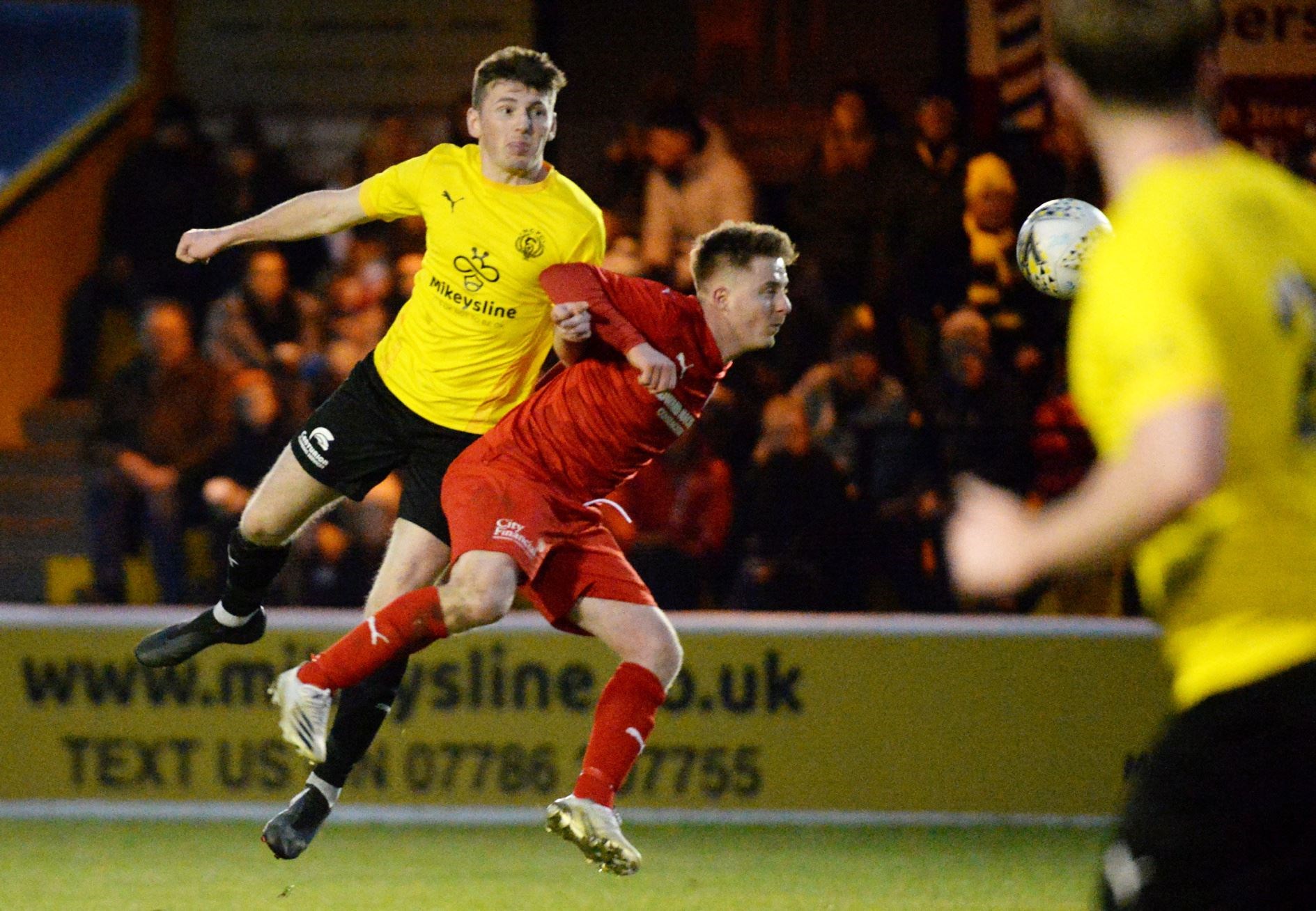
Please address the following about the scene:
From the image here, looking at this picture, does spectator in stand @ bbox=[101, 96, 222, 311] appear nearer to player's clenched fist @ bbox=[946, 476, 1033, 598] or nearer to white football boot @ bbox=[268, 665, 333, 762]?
white football boot @ bbox=[268, 665, 333, 762]

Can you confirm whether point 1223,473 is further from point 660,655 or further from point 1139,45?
point 660,655

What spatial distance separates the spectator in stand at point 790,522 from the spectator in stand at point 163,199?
138 inches

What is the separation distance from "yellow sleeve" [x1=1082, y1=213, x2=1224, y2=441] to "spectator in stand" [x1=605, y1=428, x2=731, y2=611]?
625 cm

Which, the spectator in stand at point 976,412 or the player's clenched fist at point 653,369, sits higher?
the player's clenched fist at point 653,369

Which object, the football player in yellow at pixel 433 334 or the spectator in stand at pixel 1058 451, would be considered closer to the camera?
the football player in yellow at pixel 433 334

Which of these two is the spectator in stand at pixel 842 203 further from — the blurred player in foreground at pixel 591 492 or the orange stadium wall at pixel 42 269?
the orange stadium wall at pixel 42 269

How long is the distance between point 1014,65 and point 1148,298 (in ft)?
27.2

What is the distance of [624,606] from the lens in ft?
17.8

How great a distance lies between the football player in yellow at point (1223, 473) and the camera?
7.52 ft

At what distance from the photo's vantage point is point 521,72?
5.43m

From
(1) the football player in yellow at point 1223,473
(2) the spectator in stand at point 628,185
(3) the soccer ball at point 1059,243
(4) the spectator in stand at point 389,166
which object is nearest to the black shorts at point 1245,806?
(1) the football player in yellow at point 1223,473

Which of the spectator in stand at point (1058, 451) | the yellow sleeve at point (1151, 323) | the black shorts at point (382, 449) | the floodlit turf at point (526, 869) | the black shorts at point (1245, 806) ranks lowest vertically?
the floodlit turf at point (526, 869)

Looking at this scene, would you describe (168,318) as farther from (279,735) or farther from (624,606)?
(624,606)

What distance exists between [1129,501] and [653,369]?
9.49 feet
